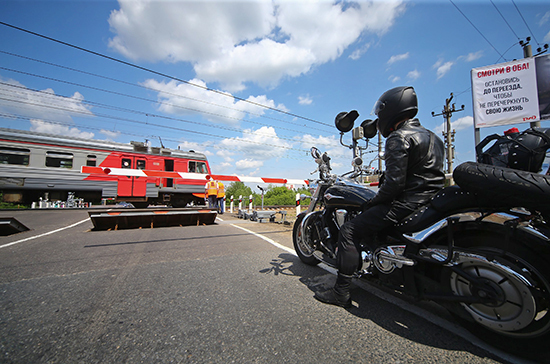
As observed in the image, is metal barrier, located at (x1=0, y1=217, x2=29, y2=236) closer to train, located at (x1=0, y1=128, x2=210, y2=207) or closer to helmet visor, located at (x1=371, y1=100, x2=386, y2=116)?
train, located at (x1=0, y1=128, x2=210, y2=207)

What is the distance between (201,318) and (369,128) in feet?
9.35

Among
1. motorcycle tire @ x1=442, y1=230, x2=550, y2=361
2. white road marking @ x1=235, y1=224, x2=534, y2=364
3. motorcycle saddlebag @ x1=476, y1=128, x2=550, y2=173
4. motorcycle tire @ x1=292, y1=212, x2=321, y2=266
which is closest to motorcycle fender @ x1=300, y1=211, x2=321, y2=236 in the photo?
motorcycle tire @ x1=292, y1=212, x2=321, y2=266

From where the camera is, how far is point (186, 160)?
1497 centimetres

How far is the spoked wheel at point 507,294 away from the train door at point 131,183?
47.8ft

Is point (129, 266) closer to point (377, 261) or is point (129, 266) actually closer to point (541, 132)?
point (377, 261)

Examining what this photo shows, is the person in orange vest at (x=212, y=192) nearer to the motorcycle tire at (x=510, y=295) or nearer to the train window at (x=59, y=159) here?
the train window at (x=59, y=159)

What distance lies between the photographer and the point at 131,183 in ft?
43.5

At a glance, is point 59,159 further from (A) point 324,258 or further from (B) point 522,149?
(B) point 522,149

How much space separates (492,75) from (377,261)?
984 cm

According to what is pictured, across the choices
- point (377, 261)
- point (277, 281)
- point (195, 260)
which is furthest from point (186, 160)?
point (377, 261)

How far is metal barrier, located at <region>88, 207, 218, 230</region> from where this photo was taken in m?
5.96

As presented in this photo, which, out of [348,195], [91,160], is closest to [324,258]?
[348,195]

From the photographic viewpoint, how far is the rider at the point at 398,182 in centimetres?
198

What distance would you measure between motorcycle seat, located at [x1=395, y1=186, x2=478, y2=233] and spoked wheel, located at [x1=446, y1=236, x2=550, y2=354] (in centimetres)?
25
